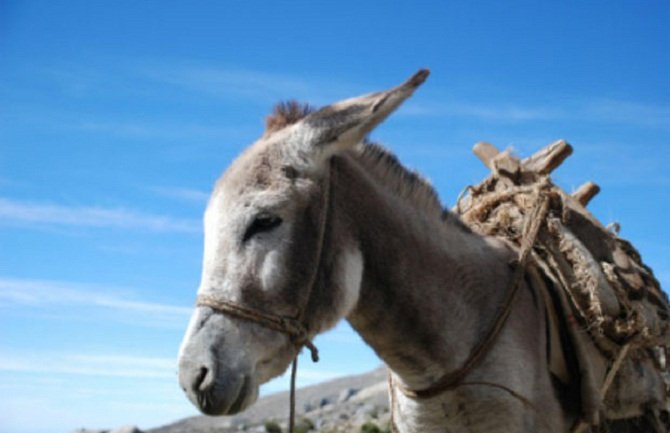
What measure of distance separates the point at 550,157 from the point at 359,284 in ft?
8.94

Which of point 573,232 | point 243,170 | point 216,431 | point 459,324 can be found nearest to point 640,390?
point 573,232

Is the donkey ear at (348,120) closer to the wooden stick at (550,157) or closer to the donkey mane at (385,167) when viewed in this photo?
the donkey mane at (385,167)

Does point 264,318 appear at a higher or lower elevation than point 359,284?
lower

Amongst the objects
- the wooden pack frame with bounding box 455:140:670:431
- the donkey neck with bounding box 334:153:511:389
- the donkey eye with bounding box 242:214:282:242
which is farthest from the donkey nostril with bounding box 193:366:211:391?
the wooden pack frame with bounding box 455:140:670:431

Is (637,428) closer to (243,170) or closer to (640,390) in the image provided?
(640,390)

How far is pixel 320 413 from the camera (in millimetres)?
31688

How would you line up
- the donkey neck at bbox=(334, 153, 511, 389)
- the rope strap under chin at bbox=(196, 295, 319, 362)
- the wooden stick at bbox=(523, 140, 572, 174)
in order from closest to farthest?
the rope strap under chin at bbox=(196, 295, 319, 362)
the donkey neck at bbox=(334, 153, 511, 389)
the wooden stick at bbox=(523, 140, 572, 174)

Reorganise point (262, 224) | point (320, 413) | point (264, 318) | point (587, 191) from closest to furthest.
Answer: point (264, 318) → point (262, 224) → point (587, 191) → point (320, 413)

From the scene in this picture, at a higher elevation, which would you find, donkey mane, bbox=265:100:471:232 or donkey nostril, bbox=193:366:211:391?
donkey mane, bbox=265:100:471:232

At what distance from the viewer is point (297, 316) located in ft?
12.8

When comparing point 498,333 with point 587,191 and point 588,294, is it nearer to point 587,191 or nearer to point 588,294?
point 588,294

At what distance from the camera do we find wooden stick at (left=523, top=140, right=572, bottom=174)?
20.5ft

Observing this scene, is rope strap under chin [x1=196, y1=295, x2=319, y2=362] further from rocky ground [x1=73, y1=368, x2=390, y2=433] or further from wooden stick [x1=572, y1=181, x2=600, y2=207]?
rocky ground [x1=73, y1=368, x2=390, y2=433]

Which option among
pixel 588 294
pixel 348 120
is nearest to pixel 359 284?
pixel 348 120
